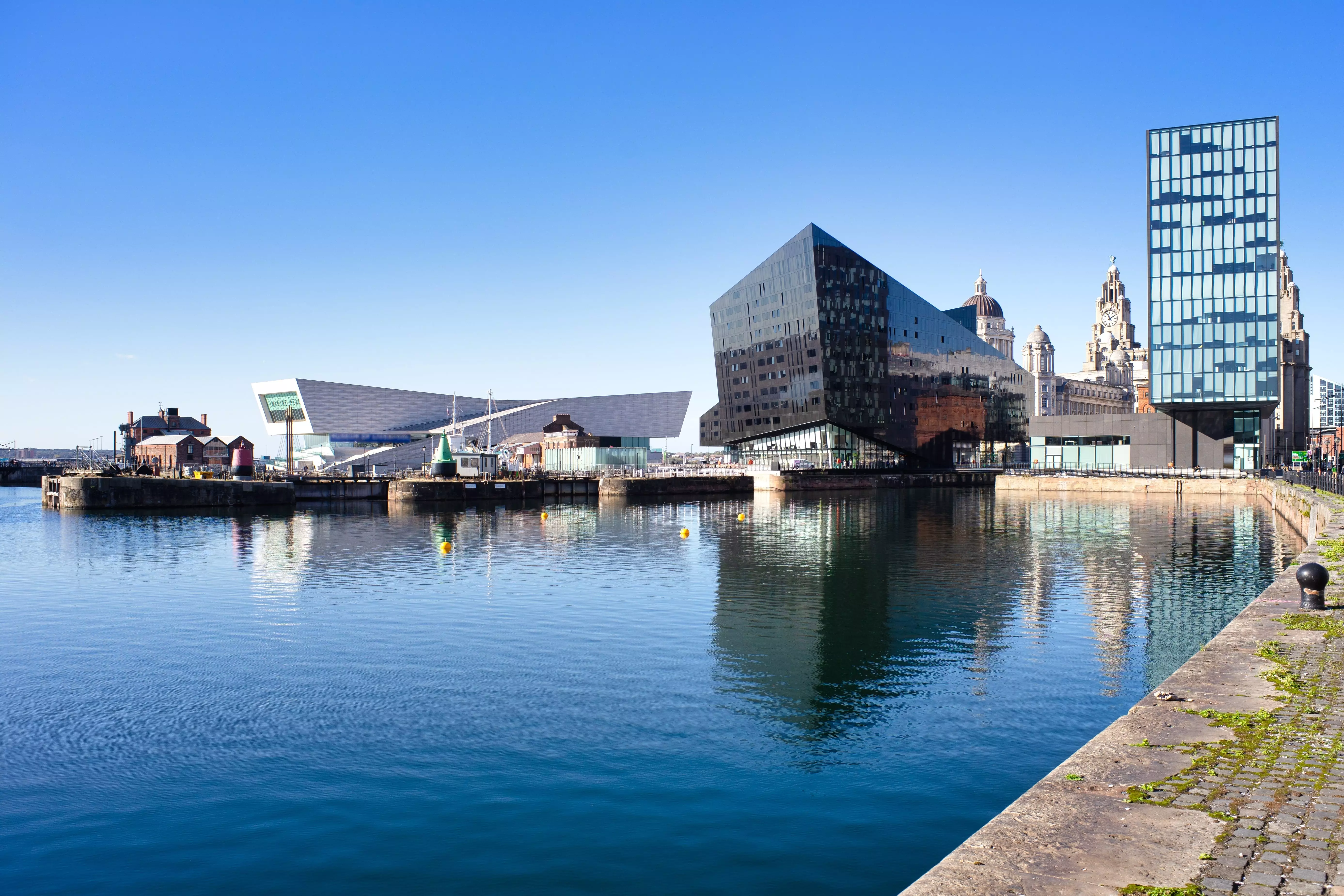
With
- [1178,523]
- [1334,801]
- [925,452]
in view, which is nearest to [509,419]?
[925,452]

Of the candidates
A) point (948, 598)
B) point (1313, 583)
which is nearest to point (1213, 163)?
point (948, 598)

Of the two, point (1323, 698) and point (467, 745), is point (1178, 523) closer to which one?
point (1323, 698)

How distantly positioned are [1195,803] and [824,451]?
12354cm

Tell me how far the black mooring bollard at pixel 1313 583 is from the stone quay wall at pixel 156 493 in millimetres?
90729

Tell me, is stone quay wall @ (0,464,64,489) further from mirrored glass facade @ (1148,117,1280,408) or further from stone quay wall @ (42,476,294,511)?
mirrored glass facade @ (1148,117,1280,408)

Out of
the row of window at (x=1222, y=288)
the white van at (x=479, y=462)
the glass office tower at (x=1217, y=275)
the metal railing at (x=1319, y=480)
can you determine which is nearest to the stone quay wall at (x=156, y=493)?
the white van at (x=479, y=462)

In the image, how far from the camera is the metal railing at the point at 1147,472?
4104 inches

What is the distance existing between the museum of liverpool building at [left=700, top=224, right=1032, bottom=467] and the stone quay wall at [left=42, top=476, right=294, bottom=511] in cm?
6954

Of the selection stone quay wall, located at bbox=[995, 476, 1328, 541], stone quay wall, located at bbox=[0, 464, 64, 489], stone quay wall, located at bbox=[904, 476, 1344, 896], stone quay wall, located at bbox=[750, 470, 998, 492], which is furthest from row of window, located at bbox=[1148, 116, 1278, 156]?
stone quay wall, located at bbox=[0, 464, 64, 489]

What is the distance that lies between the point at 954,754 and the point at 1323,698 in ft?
17.8

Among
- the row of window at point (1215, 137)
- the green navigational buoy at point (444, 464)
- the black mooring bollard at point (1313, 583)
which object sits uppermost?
the row of window at point (1215, 137)

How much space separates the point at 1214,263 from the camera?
4286 inches

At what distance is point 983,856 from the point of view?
8.27 meters

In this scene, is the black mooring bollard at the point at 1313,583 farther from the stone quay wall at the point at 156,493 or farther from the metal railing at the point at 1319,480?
the stone quay wall at the point at 156,493
